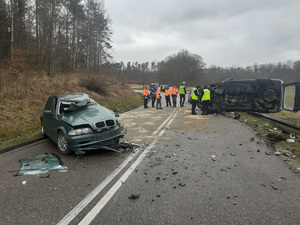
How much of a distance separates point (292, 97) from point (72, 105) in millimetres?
7183

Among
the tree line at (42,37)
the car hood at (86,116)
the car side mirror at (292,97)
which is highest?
the tree line at (42,37)

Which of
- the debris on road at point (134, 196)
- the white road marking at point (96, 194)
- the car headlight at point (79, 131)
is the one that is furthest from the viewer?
the car headlight at point (79, 131)

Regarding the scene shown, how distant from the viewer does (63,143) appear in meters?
5.74

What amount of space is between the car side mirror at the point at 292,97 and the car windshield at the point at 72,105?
6.60 metres

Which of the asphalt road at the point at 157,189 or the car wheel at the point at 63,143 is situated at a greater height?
the car wheel at the point at 63,143

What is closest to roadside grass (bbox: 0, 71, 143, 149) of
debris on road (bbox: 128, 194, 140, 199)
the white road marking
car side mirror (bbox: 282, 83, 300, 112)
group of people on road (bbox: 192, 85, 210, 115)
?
the white road marking

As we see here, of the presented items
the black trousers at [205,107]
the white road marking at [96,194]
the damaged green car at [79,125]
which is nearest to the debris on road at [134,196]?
the white road marking at [96,194]

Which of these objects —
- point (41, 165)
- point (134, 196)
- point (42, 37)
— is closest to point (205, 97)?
point (41, 165)

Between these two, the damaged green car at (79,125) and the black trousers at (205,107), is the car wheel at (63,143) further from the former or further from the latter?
the black trousers at (205,107)

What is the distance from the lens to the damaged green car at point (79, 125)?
5.38 metres

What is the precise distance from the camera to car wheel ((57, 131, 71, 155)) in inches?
220

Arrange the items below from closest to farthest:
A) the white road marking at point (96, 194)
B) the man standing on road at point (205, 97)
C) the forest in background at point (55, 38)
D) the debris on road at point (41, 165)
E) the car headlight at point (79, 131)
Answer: the white road marking at point (96, 194)
the debris on road at point (41, 165)
the car headlight at point (79, 131)
the man standing on road at point (205, 97)
the forest in background at point (55, 38)

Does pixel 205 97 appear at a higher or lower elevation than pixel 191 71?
lower

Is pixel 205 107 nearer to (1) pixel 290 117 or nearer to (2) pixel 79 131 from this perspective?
(1) pixel 290 117
